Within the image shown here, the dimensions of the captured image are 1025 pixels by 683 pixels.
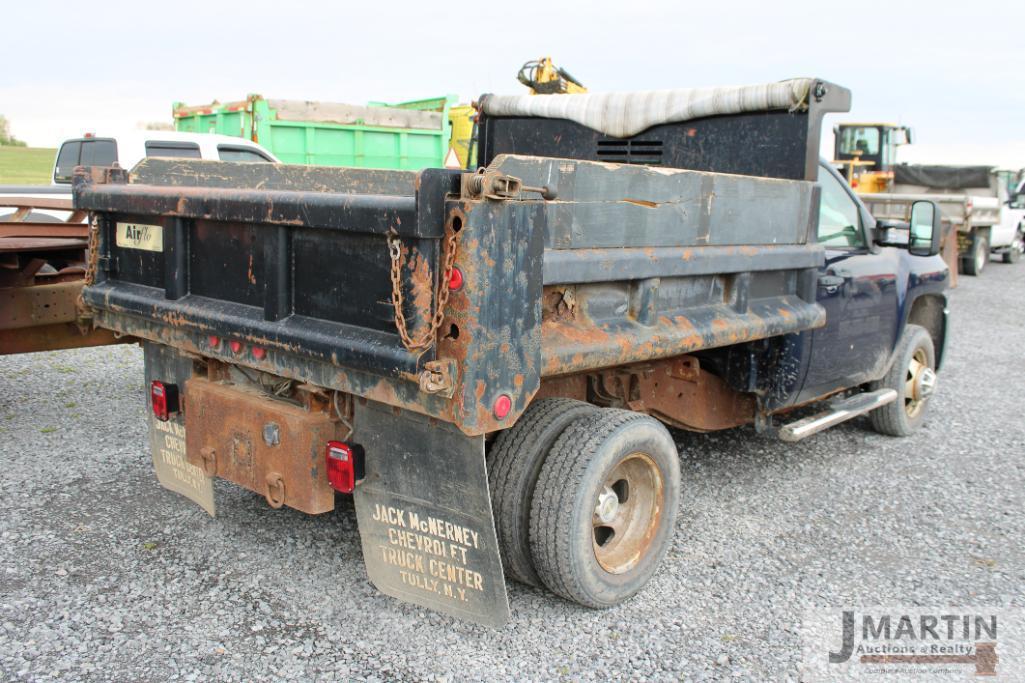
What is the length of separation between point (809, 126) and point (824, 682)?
255 centimetres

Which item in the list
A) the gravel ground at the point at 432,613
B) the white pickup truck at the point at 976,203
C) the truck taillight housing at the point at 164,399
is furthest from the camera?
the white pickup truck at the point at 976,203

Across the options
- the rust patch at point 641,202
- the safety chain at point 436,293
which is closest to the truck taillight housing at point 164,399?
the safety chain at point 436,293

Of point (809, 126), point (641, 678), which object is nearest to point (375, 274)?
point (641, 678)

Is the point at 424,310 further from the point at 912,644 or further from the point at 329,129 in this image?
the point at 329,129

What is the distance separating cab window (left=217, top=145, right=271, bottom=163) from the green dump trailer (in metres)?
2.11

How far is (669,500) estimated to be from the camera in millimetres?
3641

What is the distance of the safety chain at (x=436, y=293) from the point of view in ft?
8.46

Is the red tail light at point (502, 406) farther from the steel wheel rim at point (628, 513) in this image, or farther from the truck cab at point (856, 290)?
the truck cab at point (856, 290)

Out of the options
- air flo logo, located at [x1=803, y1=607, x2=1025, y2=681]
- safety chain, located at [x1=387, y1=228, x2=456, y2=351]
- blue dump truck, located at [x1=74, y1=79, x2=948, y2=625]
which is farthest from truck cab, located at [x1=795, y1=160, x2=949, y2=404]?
safety chain, located at [x1=387, y1=228, x2=456, y2=351]

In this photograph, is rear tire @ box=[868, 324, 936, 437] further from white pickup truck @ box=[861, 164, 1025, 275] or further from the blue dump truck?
white pickup truck @ box=[861, 164, 1025, 275]

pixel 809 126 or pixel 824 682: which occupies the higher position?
pixel 809 126

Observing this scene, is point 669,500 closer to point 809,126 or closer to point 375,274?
point 375,274

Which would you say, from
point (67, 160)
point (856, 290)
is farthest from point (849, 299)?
point (67, 160)

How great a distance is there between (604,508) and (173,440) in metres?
1.97
